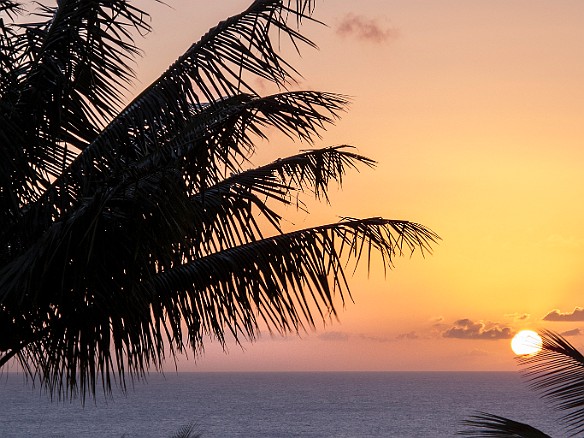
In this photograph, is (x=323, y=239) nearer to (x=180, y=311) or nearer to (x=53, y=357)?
(x=180, y=311)

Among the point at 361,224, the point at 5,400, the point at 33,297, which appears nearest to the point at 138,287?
the point at 33,297

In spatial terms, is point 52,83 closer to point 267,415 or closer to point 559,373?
point 559,373

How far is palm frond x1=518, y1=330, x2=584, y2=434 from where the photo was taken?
5707 mm

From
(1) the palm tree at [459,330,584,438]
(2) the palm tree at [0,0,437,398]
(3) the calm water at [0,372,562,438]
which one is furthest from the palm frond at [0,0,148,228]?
(3) the calm water at [0,372,562,438]

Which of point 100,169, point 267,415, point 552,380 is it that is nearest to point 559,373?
point 552,380

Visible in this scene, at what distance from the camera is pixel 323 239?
7266 millimetres

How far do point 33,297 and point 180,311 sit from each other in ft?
5.84

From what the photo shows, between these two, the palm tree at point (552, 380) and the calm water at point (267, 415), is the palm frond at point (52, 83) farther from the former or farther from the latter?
the calm water at point (267, 415)

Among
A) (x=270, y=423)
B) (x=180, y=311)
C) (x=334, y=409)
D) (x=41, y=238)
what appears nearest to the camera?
(x=41, y=238)

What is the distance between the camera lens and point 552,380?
5.88m

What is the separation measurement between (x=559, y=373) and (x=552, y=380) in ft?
0.25

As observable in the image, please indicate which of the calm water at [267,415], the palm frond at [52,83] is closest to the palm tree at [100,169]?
the palm frond at [52,83]

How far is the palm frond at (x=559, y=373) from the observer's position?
5.71 meters

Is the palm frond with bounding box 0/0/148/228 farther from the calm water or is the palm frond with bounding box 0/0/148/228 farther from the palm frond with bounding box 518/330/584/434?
the calm water
